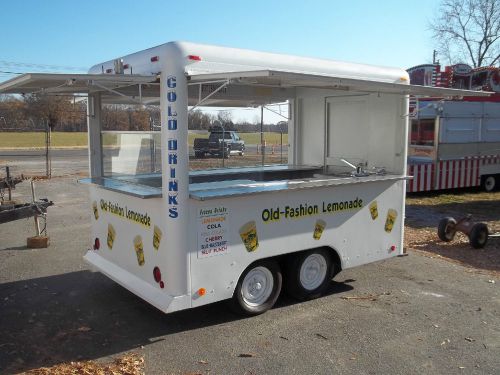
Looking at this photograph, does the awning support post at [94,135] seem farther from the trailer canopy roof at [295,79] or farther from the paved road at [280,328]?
the trailer canopy roof at [295,79]

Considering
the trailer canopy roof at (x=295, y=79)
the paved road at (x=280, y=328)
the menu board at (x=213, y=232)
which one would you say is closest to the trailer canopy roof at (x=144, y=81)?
the trailer canopy roof at (x=295, y=79)

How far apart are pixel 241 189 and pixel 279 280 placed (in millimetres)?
1066

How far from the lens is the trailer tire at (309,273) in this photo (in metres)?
5.17

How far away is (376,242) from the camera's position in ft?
19.2

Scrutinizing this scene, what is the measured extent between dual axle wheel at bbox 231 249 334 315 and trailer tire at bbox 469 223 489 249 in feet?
11.4

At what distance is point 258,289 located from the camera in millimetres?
4988

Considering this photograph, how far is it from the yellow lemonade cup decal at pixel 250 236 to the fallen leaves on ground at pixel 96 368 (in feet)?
4.53

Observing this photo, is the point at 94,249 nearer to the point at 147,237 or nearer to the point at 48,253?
the point at 147,237

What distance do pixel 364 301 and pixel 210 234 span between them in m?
2.06

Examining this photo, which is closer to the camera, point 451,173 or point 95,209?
point 95,209

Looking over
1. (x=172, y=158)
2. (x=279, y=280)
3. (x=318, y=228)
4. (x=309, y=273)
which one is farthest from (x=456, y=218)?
(x=172, y=158)

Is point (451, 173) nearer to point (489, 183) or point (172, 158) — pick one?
point (489, 183)

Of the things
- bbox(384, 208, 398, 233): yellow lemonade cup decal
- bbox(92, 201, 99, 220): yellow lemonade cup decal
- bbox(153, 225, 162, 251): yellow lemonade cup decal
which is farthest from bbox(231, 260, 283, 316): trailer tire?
bbox(92, 201, 99, 220): yellow lemonade cup decal

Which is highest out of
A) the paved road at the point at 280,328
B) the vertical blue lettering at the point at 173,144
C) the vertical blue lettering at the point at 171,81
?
the vertical blue lettering at the point at 171,81
